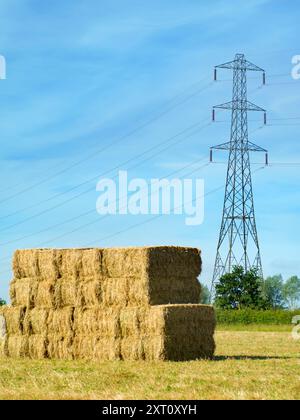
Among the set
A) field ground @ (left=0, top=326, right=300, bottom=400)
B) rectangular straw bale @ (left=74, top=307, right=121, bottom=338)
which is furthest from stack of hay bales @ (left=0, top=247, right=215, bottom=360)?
field ground @ (left=0, top=326, right=300, bottom=400)

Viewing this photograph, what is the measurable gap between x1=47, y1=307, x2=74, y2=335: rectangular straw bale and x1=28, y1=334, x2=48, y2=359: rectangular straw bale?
1.10 ft

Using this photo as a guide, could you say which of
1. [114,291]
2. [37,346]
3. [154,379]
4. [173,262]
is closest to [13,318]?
[37,346]

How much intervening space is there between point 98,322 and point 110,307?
47 centimetres

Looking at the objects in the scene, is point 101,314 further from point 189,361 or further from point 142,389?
point 142,389

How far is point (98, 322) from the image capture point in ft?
70.3

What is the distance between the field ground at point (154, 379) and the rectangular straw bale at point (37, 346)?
89 centimetres

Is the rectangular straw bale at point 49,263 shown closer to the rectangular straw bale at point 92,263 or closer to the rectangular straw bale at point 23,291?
the rectangular straw bale at point 23,291

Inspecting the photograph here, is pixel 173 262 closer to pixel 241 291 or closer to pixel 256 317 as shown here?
pixel 256 317

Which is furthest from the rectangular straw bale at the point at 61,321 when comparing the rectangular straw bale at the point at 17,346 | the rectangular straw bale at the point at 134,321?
the rectangular straw bale at the point at 134,321

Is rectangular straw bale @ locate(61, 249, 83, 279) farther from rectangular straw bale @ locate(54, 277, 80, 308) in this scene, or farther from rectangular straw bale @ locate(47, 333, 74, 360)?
rectangular straw bale @ locate(47, 333, 74, 360)

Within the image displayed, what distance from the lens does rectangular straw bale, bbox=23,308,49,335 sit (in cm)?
2258

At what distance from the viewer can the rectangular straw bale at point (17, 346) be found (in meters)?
23.0
